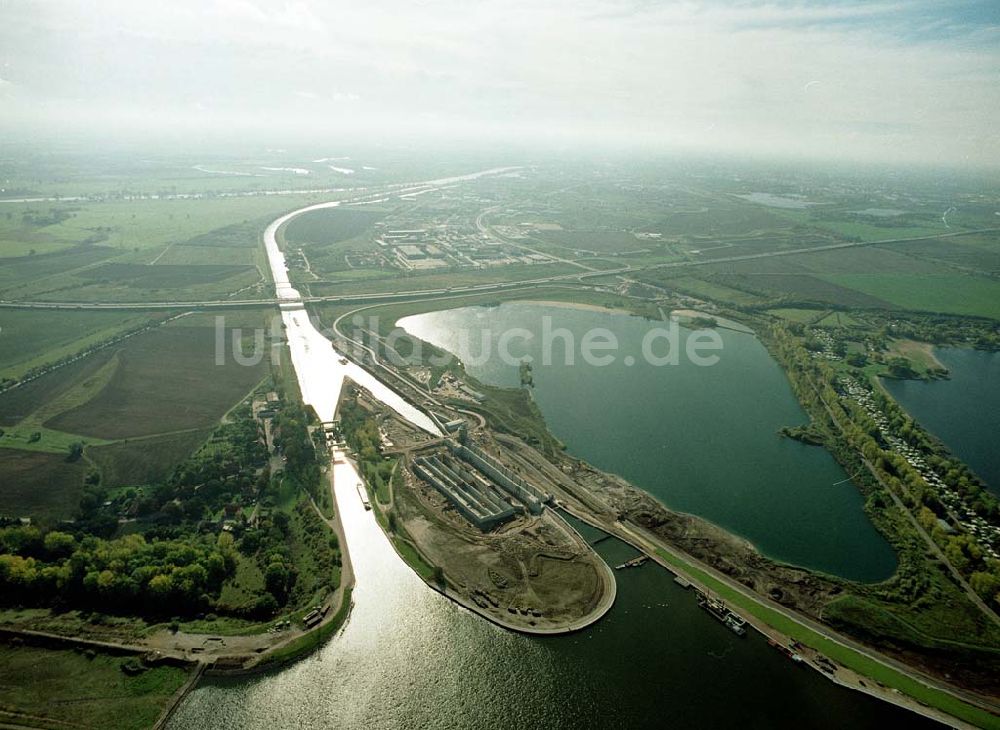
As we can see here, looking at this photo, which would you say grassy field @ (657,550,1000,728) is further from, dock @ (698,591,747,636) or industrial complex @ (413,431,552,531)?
industrial complex @ (413,431,552,531)

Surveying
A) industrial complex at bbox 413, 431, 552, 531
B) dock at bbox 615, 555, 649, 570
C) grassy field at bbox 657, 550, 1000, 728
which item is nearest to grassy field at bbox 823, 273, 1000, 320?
grassy field at bbox 657, 550, 1000, 728

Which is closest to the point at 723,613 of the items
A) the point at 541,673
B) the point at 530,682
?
the point at 541,673

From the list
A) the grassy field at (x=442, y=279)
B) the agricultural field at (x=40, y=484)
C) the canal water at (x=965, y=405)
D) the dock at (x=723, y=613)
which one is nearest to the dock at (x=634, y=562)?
the dock at (x=723, y=613)

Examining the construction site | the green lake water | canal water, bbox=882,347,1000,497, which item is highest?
the construction site

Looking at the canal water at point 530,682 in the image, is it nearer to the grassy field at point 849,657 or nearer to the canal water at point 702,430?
the grassy field at point 849,657

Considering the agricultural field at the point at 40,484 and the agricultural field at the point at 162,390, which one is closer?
the agricultural field at the point at 40,484

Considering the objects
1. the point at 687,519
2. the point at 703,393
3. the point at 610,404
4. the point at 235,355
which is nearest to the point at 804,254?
the point at 703,393

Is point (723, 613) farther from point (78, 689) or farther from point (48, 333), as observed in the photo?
point (48, 333)
